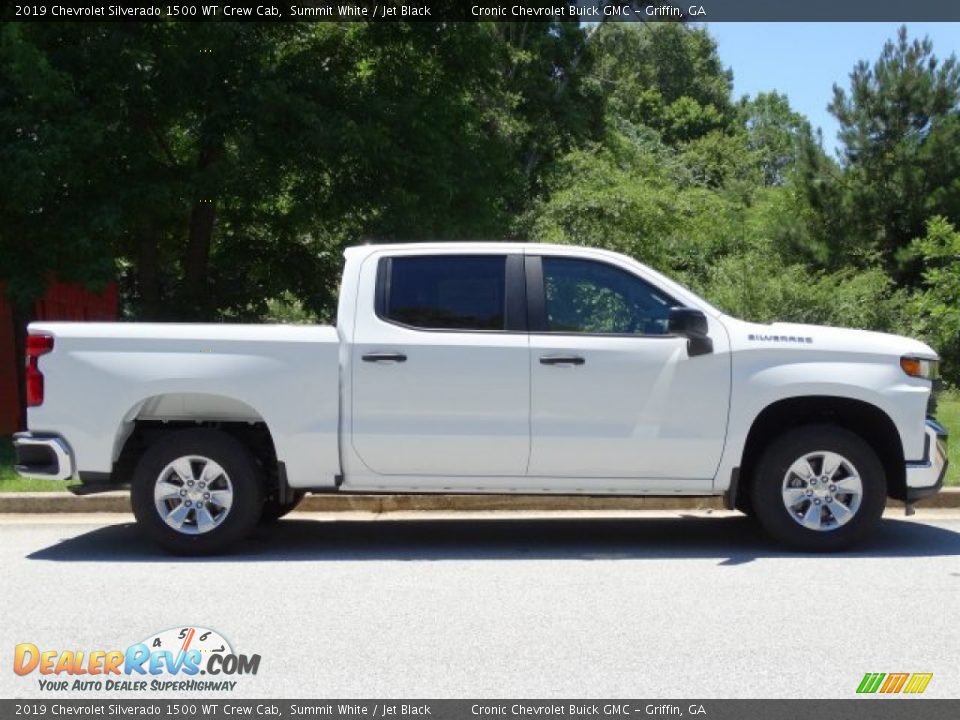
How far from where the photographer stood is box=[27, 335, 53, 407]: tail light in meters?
8.26

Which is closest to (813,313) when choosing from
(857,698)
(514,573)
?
(514,573)

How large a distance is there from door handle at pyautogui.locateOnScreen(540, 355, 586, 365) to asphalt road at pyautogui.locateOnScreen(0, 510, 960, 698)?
1.28 metres

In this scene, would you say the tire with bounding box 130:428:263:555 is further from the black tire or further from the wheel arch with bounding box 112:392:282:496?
the black tire

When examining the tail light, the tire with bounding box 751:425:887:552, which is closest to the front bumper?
the tire with bounding box 751:425:887:552

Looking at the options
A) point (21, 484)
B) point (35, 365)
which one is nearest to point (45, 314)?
point (21, 484)

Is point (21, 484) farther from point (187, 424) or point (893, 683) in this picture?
point (893, 683)

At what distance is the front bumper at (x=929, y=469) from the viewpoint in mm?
8227

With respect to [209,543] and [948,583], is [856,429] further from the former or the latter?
[209,543]

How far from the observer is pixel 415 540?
9.16m

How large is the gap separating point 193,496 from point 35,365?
1316mm

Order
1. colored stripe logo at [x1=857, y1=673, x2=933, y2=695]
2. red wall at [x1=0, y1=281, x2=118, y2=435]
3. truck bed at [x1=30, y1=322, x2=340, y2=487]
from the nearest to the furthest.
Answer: colored stripe logo at [x1=857, y1=673, x2=933, y2=695]
truck bed at [x1=30, y1=322, x2=340, y2=487]
red wall at [x1=0, y1=281, x2=118, y2=435]

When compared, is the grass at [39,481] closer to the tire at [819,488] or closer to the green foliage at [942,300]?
the green foliage at [942,300]

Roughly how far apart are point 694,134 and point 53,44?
1967 inches

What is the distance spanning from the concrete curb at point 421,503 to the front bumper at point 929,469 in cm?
166
